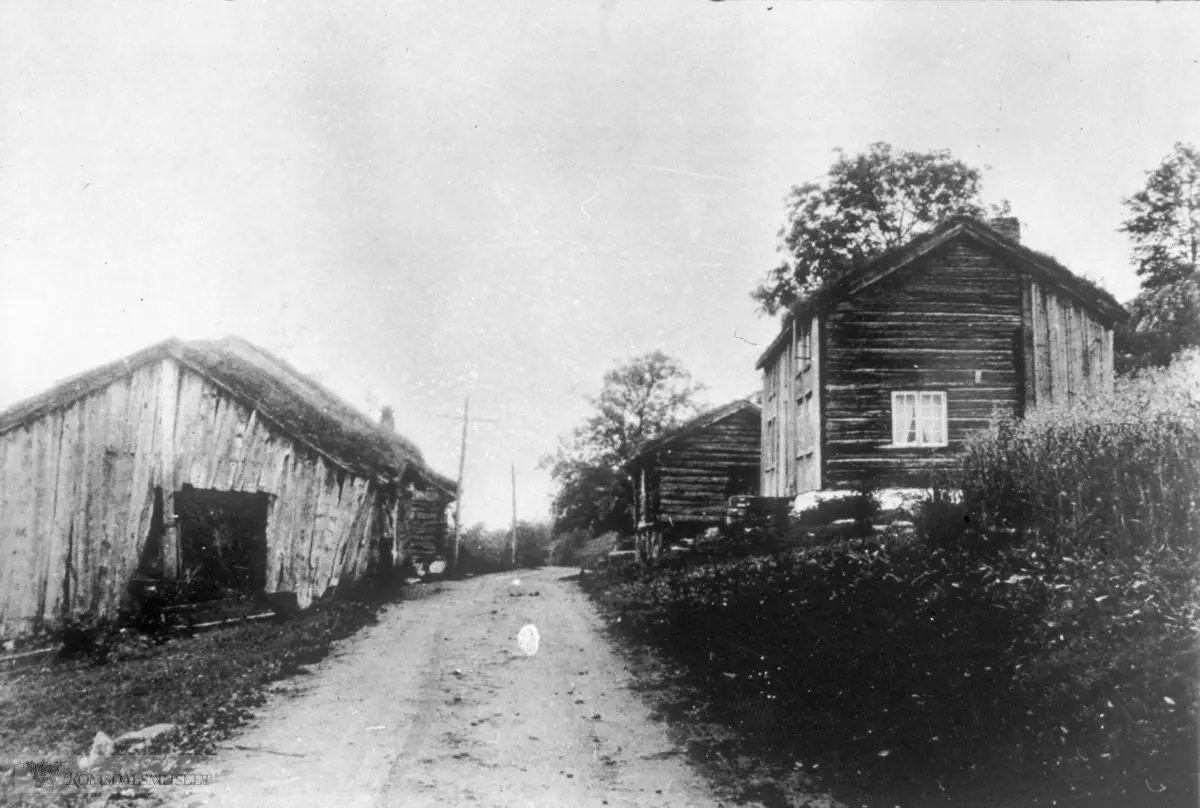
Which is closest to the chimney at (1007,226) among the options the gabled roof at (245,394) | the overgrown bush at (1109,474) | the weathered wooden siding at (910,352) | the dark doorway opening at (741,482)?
the weathered wooden siding at (910,352)

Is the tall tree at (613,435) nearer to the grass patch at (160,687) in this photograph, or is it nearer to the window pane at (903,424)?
the window pane at (903,424)

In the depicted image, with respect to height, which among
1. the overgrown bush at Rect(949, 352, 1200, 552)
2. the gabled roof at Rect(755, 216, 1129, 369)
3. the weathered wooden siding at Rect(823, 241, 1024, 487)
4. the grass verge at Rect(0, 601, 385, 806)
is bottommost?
the grass verge at Rect(0, 601, 385, 806)

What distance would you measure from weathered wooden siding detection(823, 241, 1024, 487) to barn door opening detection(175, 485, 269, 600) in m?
Result: 10.7

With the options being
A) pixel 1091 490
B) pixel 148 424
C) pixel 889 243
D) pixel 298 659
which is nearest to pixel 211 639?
pixel 298 659

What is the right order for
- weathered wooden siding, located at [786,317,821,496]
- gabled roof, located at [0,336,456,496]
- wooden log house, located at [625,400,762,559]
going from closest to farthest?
gabled roof, located at [0,336,456,496], weathered wooden siding, located at [786,317,821,496], wooden log house, located at [625,400,762,559]

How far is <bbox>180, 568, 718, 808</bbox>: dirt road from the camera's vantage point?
19.1 feet

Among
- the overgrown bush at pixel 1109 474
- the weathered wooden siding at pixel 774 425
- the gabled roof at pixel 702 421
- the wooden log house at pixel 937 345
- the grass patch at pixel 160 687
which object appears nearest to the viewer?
the overgrown bush at pixel 1109 474

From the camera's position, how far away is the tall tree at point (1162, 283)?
41.4 feet

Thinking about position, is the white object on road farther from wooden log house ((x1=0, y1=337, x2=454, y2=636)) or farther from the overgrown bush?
the overgrown bush

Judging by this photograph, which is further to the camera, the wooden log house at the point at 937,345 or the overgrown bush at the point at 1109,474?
the wooden log house at the point at 937,345

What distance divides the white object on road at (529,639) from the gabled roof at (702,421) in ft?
33.6

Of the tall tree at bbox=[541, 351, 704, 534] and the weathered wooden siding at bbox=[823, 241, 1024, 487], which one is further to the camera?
the weathered wooden siding at bbox=[823, 241, 1024, 487]

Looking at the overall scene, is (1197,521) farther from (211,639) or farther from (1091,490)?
(211,639)
